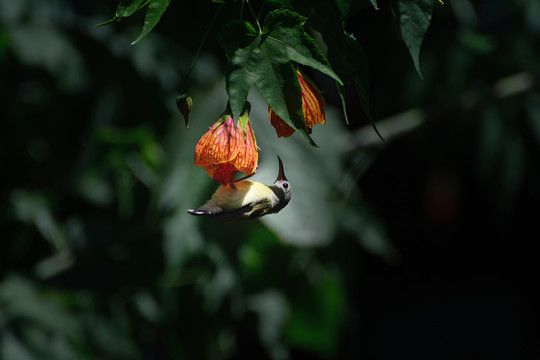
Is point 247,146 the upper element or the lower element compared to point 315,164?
upper

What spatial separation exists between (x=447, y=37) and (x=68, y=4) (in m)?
1.11

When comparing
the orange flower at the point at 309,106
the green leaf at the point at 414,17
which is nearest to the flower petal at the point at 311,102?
the orange flower at the point at 309,106

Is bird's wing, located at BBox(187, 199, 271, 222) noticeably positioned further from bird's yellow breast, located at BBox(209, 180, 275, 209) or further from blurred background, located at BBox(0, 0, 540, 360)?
blurred background, located at BBox(0, 0, 540, 360)

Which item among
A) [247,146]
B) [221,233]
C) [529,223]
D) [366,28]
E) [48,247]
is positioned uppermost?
[247,146]

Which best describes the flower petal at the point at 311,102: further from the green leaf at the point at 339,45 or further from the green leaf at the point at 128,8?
the green leaf at the point at 128,8

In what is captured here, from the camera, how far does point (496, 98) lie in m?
1.96

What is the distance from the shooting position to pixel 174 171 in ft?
5.04

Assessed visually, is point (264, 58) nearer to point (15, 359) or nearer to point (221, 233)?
point (221, 233)

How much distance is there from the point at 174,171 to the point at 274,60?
1.00 metres

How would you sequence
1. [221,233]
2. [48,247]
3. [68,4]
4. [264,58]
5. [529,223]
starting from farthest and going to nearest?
1. [529,223]
2. [48,247]
3. [68,4]
4. [221,233]
5. [264,58]

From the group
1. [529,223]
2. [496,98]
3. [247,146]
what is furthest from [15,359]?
[529,223]

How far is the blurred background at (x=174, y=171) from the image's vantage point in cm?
161

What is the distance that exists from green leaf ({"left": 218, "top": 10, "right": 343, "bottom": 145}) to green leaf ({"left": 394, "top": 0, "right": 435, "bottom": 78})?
0.07 meters

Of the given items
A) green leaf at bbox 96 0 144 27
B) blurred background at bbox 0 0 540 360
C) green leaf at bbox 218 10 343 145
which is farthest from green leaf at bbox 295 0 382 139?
blurred background at bbox 0 0 540 360
